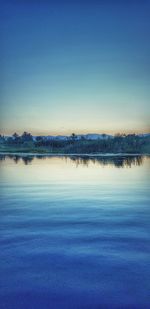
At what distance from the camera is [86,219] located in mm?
12398

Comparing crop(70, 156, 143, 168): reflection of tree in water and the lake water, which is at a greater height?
crop(70, 156, 143, 168): reflection of tree in water

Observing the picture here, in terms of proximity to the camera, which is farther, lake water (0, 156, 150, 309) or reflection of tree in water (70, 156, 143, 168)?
reflection of tree in water (70, 156, 143, 168)

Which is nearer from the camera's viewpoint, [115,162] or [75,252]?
[75,252]

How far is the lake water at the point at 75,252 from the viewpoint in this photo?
20.3ft

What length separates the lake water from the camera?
6.20 metres

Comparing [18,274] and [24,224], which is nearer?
[18,274]

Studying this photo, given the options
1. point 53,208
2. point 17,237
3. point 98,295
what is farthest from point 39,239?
point 53,208

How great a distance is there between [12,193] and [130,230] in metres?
9.62

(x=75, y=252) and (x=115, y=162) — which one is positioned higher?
(x=115, y=162)

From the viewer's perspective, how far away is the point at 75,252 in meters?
8.59

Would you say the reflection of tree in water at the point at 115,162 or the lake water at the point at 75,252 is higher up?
the reflection of tree in water at the point at 115,162

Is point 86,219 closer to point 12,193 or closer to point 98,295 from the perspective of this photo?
point 98,295

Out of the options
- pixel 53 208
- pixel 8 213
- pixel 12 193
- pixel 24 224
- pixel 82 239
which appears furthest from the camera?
pixel 12 193

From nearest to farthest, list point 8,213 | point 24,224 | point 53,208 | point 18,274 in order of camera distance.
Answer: point 18,274 → point 24,224 → point 8,213 → point 53,208
